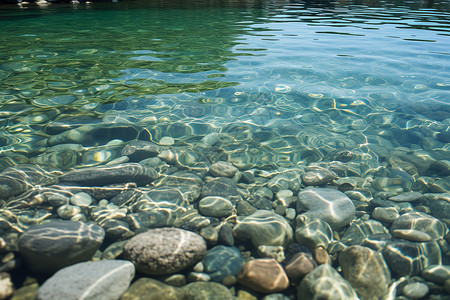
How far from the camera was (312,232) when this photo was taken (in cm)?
286

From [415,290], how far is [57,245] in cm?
296

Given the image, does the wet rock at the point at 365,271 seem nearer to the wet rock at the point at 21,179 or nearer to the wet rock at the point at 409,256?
the wet rock at the point at 409,256

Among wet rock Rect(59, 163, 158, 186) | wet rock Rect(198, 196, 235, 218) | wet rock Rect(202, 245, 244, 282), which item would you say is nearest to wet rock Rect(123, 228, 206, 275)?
wet rock Rect(202, 245, 244, 282)

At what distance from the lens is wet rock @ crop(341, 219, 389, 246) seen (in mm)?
2928

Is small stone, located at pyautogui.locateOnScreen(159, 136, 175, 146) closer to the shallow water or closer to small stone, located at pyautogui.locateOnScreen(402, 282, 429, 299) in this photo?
the shallow water

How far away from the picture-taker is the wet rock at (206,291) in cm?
222

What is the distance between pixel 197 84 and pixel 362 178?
398cm

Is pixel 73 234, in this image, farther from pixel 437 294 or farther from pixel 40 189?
pixel 437 294

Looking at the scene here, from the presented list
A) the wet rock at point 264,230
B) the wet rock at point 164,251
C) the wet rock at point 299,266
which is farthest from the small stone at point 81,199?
the wet rock at point 299,266

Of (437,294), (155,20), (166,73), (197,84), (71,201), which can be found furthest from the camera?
(155,20)

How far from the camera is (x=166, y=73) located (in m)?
7.03

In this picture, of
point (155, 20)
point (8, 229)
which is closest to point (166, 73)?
point (8, 229)

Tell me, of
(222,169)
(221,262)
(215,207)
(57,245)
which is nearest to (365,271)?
(221,262)

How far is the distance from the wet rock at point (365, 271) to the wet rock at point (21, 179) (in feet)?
11.2
